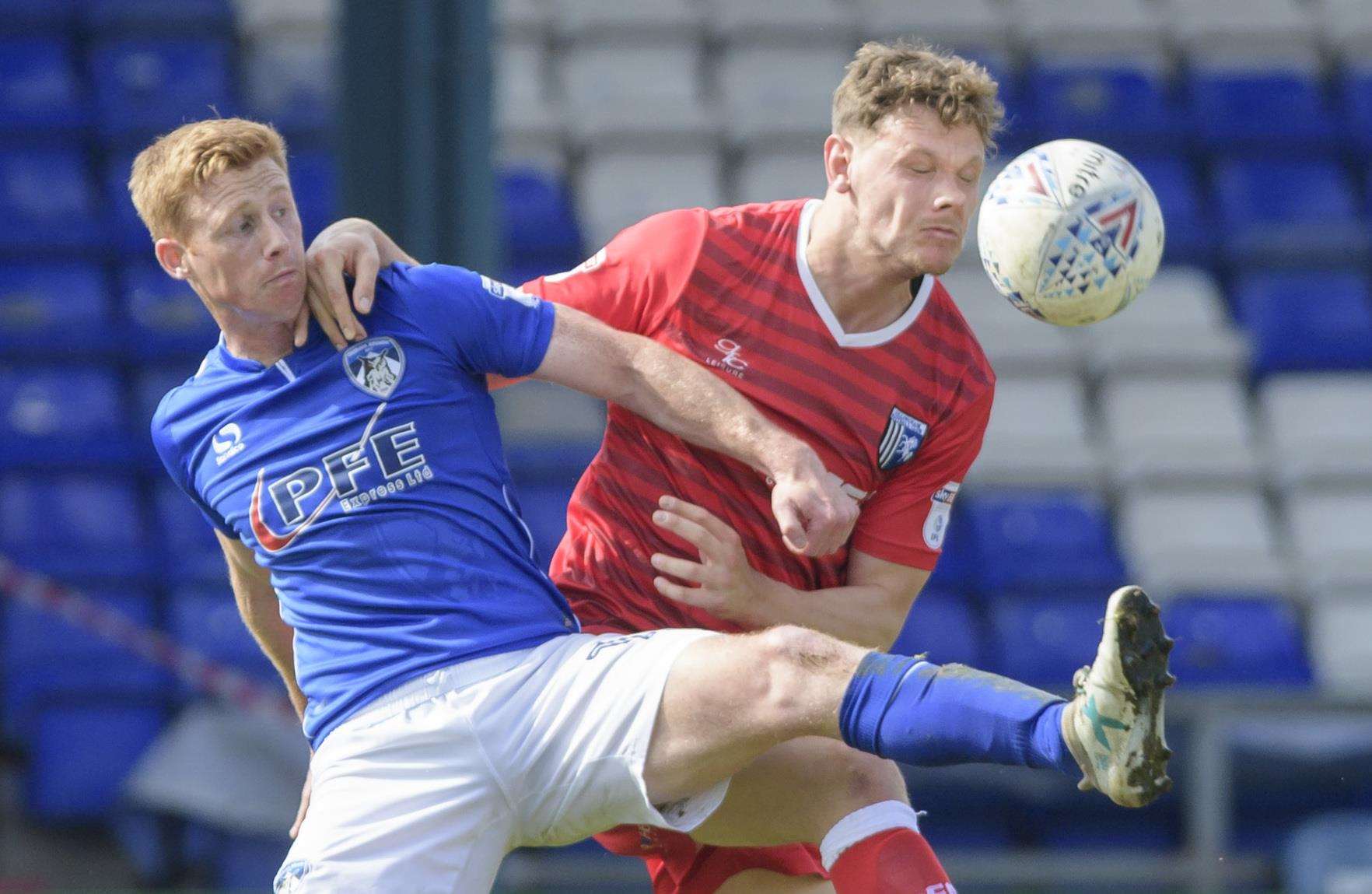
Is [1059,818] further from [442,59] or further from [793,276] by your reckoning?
[793,276]

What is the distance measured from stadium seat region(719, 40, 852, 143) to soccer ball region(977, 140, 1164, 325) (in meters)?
5.67

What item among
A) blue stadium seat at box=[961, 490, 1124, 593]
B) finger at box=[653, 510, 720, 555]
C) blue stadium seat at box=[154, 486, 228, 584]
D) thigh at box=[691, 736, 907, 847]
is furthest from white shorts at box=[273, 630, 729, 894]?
blue stadium seat at box=[961, 490, 1124, 593]

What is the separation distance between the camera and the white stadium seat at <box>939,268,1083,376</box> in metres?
8.84

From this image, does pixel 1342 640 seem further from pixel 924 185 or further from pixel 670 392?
pixel 670 392

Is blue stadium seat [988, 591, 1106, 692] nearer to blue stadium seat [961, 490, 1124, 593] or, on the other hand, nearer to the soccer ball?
blue stadium seat [961, 490, 1124, 593]

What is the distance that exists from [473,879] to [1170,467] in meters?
5.65

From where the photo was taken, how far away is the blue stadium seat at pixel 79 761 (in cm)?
725

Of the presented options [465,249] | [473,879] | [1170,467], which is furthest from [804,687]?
[1170,467]

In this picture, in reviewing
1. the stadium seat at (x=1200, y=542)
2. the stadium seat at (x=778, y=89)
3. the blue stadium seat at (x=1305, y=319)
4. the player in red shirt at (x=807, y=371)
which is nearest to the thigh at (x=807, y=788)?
the player in red shirt at (x=807, y=371)

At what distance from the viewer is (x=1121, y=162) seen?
366cm

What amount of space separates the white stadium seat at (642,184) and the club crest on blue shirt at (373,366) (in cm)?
539

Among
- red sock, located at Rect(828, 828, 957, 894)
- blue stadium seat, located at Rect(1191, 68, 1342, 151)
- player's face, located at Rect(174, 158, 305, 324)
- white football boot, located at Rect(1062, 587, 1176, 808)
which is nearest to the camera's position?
white football boot, located at Rect(1062, 587, 1176, 808)

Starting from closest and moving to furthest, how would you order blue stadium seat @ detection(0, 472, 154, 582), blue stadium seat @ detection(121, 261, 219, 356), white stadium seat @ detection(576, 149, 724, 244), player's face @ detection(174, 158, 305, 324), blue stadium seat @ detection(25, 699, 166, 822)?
player's face @ detection(174, 158, 305, 324)
blue stadium seat @ detection(25, 699, 166, 822)
blue stadium seat @ detection(0, 472, 154, 582)
blue stadium seat @ detection(121, 261, 219, 356)
white stadium seat @ detection(576, 149, 724, 244)

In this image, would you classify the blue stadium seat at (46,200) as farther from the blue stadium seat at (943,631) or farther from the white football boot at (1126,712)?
the white football boot at (1126,712)
